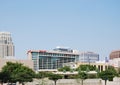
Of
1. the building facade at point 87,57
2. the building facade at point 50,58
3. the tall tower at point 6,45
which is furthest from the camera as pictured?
the building facade at point 87,57

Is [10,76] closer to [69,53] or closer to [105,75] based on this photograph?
[105,75]

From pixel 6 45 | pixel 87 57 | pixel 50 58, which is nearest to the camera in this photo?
pixel 50 58

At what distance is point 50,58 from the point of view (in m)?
145

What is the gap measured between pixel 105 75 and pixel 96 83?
2.76m

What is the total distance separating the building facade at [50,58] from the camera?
140 metres

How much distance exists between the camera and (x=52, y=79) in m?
64.6

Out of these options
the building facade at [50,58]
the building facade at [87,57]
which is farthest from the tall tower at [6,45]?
the building facade at [87,57]

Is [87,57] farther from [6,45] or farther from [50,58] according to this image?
[50,58]

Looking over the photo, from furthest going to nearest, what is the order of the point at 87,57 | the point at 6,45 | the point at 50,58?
1. the point at 87,57
2. the point at 6,45
3. the point at 50,58

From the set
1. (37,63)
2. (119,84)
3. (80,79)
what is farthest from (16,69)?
(37,63)

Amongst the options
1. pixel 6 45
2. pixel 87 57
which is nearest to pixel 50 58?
pixel 6 45

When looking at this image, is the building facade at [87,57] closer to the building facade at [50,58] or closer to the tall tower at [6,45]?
the building facade at [50,58]

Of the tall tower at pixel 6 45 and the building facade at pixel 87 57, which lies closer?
the tall tower at pixel 6 45

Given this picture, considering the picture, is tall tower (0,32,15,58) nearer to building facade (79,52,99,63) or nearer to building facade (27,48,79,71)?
building facade (27,48,79,71)
